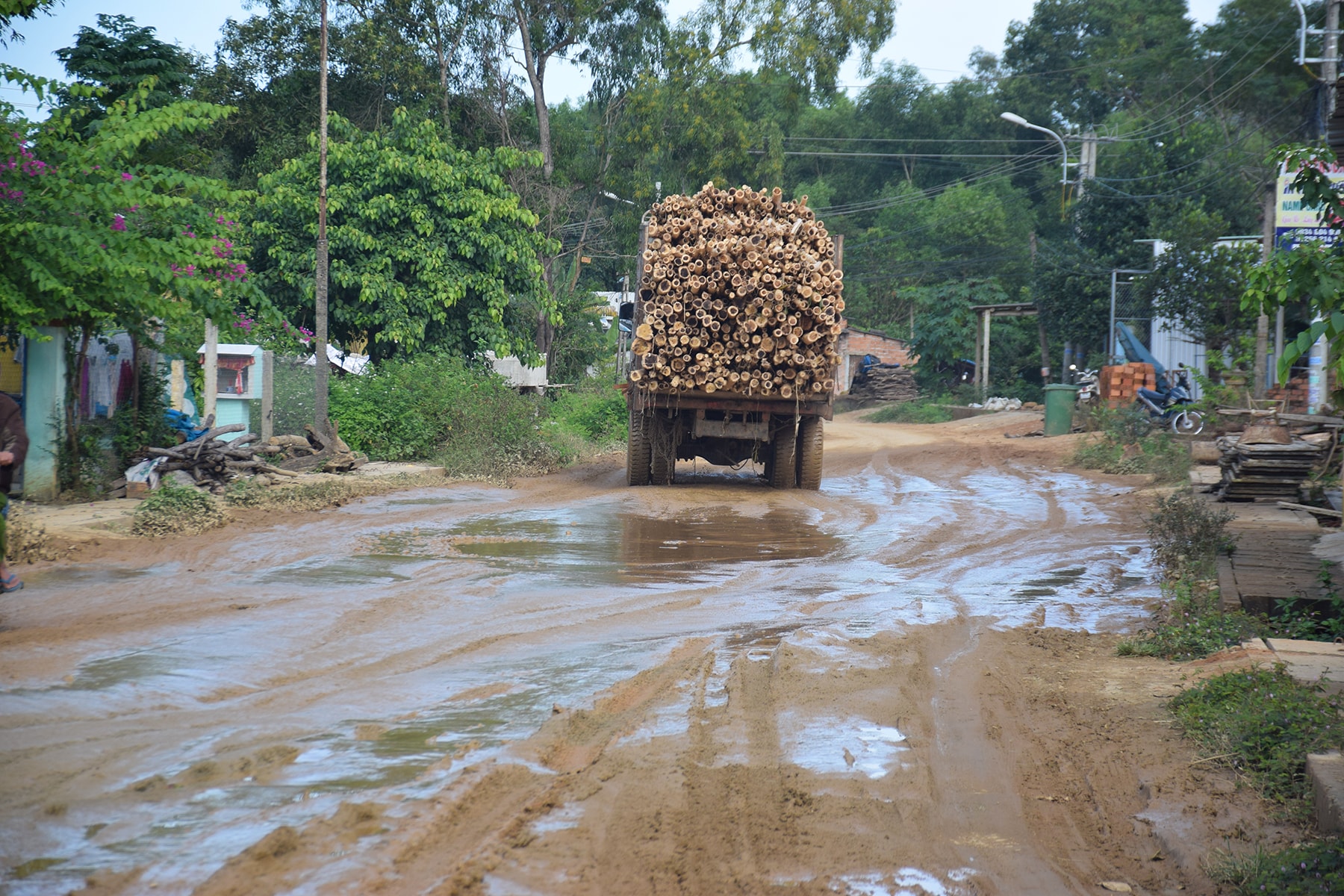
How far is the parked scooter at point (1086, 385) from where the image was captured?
2653cm

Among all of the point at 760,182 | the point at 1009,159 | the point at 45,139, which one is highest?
the point at 1009,159

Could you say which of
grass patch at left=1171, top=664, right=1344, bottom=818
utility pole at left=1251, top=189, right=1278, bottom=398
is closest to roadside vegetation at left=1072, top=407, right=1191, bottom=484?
utility pole at left=1251, top=189, right=1278, bottom=398

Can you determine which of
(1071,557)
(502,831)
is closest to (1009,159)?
(1071,557)

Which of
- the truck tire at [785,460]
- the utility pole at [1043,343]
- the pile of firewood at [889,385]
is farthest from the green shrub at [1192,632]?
the pile of firewood at [889,385]

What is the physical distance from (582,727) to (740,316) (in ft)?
29.3

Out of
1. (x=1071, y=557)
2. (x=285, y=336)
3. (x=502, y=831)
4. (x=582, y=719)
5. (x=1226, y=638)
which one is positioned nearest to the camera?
(x=502, y=831)

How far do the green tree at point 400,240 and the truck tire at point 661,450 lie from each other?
28.5ft

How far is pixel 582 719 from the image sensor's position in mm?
4805

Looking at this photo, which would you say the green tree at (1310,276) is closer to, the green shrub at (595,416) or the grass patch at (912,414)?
the green shrub at (595,416)

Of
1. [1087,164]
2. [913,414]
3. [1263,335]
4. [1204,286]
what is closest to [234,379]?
[1263,335]

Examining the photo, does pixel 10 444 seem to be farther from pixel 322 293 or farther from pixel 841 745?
pixel 322 293

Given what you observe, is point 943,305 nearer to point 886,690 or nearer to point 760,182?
point 760,182

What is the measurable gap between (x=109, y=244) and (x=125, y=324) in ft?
5.57

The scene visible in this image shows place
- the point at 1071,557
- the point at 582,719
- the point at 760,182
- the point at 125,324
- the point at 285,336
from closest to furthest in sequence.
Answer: the point at 582,719 < the point at 1071,557 < the point at 125,324 < the point at 285,336 < the point at 760,182
